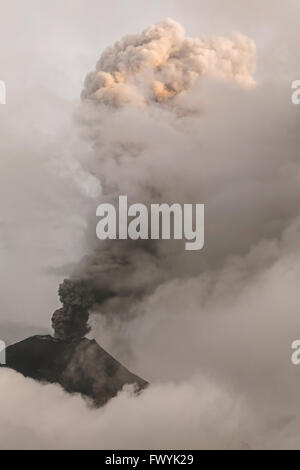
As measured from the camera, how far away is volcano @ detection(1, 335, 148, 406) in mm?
45719

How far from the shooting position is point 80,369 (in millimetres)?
47375

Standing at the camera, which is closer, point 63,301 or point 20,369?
point 63,301

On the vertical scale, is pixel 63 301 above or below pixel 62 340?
above

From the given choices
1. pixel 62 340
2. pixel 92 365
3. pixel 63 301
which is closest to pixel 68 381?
pixel 92 365

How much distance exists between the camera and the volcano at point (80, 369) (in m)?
45.7
